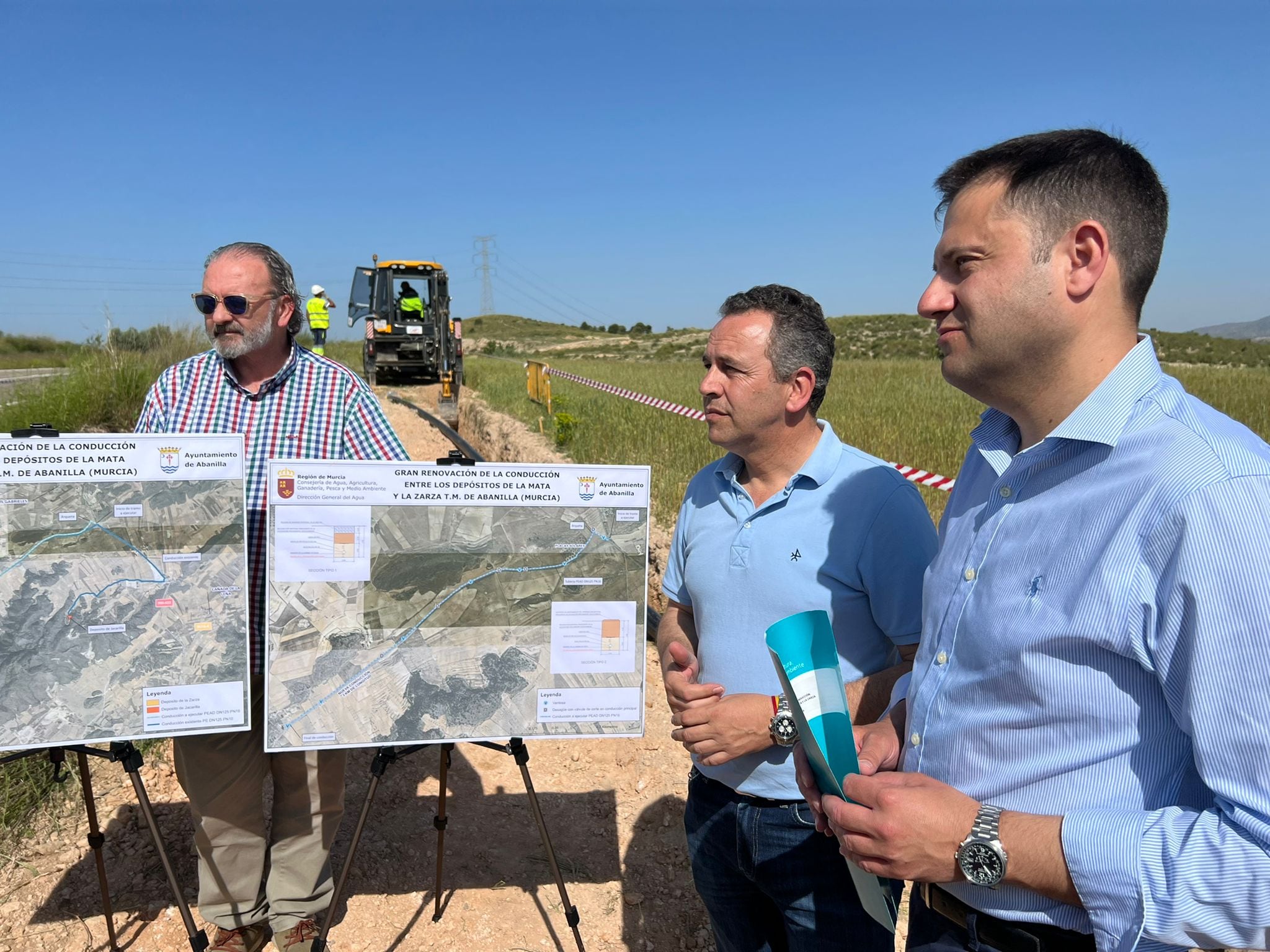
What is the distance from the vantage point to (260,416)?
3.09 metres

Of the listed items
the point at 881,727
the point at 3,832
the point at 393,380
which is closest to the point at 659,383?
the point at 393,380

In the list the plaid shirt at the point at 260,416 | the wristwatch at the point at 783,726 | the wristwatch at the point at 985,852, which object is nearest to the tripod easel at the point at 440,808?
the plaid shirt at the point at 260,416

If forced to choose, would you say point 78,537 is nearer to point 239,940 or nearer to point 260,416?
point 260,416

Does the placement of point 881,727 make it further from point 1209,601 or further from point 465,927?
point 465,927

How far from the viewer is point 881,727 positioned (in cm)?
184

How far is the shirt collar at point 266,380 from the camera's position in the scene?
309cm

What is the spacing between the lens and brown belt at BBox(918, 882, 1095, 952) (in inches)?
53.4

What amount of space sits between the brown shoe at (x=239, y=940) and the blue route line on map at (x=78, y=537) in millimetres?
1416

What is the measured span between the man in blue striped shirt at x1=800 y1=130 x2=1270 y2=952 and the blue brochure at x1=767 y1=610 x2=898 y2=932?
0.09 m

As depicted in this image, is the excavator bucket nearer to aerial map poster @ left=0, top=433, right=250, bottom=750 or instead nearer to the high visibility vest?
the high visibility vest

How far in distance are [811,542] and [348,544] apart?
145 centimetres

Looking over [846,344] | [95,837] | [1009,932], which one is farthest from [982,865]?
[846,344]

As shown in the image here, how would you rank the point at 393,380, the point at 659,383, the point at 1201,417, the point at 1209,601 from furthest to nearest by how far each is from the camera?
the point at 393,380 < the point at 659,383 < the point at 1201,417 < the point at 1209,601

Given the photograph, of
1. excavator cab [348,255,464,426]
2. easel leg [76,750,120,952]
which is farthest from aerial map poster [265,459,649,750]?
excavator cab [348,255,464,426]
